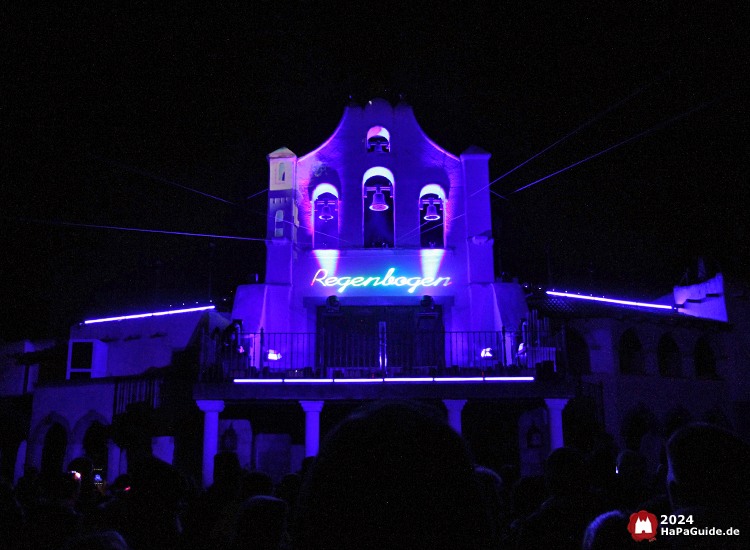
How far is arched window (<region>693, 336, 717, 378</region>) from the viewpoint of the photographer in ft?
77.8

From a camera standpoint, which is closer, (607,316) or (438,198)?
(438,198)


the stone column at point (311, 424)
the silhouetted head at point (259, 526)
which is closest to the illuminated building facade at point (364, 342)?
the stone column at point (311, 424)

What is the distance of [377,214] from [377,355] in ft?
16.5

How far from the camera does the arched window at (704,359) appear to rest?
23.7 metres

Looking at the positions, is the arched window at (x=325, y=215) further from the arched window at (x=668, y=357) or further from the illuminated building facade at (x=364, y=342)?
the arched window at (x=668, y=357)

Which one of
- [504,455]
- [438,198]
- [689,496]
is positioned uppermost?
[438,198]

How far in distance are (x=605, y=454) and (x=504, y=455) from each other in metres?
13.9

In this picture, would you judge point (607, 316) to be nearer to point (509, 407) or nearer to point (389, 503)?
point (509, 407)

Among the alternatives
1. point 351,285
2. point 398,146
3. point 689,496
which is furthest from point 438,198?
point 689,496

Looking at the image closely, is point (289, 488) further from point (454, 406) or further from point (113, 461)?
point (113, 461)

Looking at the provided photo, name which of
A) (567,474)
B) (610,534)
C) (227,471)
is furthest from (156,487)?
(610,534)

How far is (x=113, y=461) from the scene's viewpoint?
1755cm

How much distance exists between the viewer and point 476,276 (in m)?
17.8
